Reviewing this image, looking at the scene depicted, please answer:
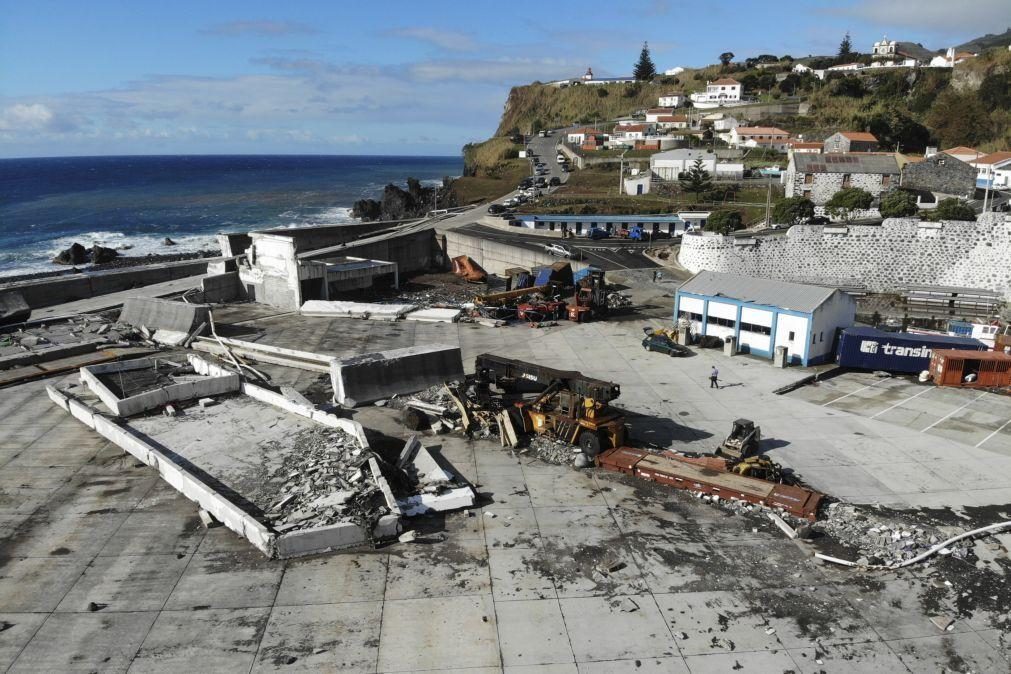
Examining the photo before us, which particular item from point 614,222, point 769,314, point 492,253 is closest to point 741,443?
point 769,314

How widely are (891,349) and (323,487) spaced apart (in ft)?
84.7

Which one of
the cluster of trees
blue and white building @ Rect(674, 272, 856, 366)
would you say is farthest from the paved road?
blue and white building @ Rect(674, 272, 856, 366)

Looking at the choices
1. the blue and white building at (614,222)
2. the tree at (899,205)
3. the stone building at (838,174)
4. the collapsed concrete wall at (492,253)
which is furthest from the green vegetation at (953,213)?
the collapsed concrete wall at (492,253)

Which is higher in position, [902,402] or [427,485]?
[427,485]

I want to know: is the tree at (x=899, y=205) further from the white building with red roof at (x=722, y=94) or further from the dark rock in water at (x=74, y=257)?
the white building with red roof at (x=722, y=94)

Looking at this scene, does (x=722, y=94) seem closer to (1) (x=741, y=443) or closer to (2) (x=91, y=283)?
(2) (x=91, y=283)

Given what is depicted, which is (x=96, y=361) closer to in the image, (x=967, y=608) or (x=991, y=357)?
(x=967, y=608)

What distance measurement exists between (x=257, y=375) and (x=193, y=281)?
1945cm

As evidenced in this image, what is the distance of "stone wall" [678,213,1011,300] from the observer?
46.9 meters

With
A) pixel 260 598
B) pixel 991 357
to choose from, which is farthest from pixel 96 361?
pixel 991 357

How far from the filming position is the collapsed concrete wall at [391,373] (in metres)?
24.9

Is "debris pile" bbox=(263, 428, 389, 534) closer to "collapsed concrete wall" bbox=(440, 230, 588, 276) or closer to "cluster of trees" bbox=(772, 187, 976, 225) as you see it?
"collapsed concrete wall" bbox=(440, 230, 588, 276)

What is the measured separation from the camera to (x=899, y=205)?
57750mm

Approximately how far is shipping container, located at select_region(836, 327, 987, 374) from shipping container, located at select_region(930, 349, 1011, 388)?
40.6 inches
